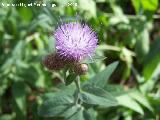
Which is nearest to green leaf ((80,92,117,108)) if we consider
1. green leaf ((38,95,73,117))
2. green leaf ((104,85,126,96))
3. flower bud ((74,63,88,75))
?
green leaf ((38,95,73,117))

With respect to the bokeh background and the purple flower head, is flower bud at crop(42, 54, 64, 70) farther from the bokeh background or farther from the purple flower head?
the bokeh background

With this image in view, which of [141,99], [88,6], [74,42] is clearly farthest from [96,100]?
[88,6]

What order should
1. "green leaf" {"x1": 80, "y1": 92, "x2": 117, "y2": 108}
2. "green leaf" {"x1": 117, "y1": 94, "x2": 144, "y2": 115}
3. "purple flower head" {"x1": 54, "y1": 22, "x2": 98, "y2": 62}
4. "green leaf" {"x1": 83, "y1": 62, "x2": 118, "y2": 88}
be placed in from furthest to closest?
"green leaf" {"x1": 117, "y1": 94, "x2": 144, "y2": 115} < "green leaf" {"x1": 83, "y1": 62, "x2": 118, "y2": 88} < "green leaf" {"x1": 80, "y1": 92, "x2": 117, "y2": 108} < "purple flower head" {"x1": 54, "y1": 22, "x2": 98, "y2": 62}

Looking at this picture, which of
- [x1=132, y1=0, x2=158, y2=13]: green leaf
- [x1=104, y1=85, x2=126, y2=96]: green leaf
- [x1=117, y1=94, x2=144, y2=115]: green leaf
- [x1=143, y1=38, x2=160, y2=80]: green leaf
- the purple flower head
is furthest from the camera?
[x1=132, y1=0, x2=158, y2=13]: green leaf

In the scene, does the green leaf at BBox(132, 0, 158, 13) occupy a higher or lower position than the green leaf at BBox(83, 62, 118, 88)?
higher

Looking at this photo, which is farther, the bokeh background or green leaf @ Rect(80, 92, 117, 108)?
the bokeh background

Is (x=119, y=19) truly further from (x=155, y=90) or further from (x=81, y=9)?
(x=155, y=90)

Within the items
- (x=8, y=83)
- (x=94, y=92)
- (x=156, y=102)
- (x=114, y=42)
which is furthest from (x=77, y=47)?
(x=114, y=42)

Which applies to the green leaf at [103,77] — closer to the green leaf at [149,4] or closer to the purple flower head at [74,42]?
the purple flower head at [74,42]
